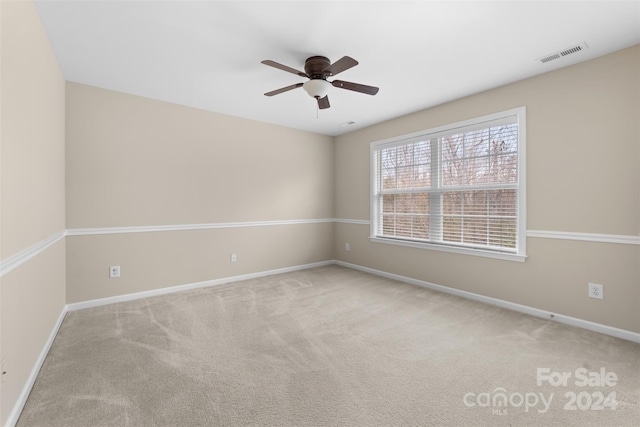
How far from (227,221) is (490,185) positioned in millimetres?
3458

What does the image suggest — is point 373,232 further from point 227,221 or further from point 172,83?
point 172,83

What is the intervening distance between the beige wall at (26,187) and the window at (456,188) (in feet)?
12.8

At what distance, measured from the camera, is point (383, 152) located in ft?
15.1

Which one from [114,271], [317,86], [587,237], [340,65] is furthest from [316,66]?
[114,271]

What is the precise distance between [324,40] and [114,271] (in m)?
3.33

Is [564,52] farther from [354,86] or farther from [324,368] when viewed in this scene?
[324,368]

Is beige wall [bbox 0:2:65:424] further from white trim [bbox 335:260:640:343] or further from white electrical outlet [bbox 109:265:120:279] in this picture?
white trim [bbox 335:260:640:343]

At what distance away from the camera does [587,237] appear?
262 cm

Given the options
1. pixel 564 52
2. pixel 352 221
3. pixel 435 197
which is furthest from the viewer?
pixel 352 221

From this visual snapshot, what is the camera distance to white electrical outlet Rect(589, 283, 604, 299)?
2.55 m

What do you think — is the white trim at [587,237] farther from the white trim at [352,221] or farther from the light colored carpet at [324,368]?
the white trim at [352,221]

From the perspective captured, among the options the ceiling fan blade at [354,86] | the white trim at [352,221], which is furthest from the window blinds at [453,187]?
the ceiling fan blade at [354,86]

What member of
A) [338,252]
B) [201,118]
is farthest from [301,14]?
[338,252]

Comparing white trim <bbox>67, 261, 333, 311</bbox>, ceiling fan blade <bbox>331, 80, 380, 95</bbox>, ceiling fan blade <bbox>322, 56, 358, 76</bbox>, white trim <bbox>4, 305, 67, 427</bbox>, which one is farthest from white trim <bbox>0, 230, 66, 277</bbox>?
ceiling fan blade <bbox>331, 80, 380, 95</bbox>
